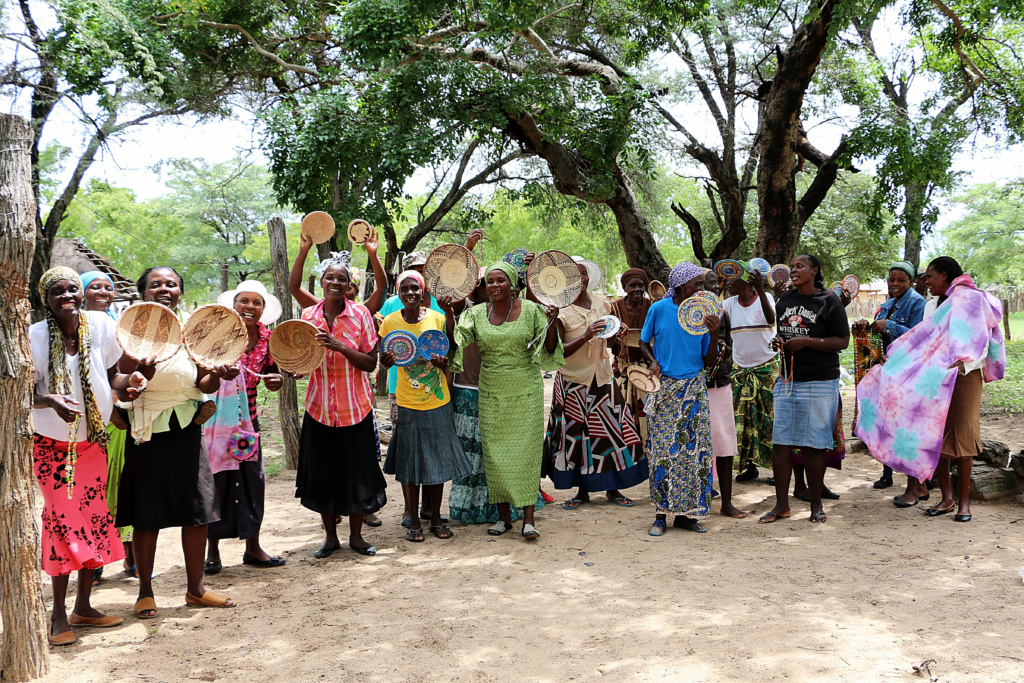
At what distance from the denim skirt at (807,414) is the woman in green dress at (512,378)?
1841 mm

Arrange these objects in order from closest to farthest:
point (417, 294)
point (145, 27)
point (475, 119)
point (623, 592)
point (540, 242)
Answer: point (623, 592) < point (417, 294) < point (475, 119) < point (145, 27) < point (540, 242)

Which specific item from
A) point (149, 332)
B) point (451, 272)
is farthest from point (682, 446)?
point (149, 332)

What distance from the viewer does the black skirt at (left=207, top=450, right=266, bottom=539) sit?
475cm

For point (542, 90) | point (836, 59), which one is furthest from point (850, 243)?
point (542, 90)

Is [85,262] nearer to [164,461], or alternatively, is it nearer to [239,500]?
[239,500]

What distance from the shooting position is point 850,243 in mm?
20766

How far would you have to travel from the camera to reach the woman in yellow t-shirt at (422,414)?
530 centimetres

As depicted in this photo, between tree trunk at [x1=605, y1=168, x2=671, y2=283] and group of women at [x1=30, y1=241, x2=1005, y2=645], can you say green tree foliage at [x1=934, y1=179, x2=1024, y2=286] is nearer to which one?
tree trunk at [x1=605, y1=168, x2=671, y2=283]

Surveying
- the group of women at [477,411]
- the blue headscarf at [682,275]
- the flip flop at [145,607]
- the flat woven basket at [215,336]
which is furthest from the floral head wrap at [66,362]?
the blue headscarf at [682,275]

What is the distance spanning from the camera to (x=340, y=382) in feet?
16.3

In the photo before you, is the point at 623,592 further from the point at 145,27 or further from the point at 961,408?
the point at 145,27

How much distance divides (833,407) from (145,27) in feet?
34.2

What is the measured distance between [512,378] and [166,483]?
242cm

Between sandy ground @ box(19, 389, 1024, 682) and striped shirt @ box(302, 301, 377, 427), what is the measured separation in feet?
3.47
